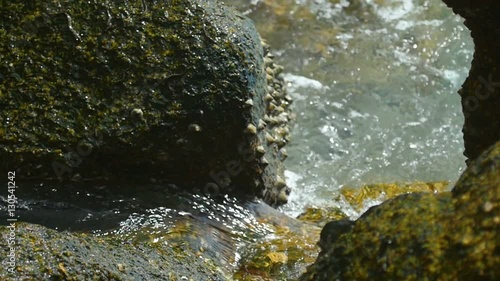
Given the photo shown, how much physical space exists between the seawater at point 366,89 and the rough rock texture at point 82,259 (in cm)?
200

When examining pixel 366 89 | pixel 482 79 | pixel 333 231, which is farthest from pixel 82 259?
pixel 366 89

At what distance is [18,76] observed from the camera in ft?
12.0

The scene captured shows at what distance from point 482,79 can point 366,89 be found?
11.6 ft

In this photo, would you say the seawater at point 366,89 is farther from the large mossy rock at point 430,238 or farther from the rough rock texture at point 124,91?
the large mossy rock at point 430,238

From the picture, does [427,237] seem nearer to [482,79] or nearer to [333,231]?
[333,231]

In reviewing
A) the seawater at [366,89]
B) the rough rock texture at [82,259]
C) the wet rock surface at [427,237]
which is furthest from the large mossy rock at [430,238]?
the seawater at [366,89]

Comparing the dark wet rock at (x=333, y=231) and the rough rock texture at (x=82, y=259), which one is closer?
the dark wet rock at (x=333, y=231)

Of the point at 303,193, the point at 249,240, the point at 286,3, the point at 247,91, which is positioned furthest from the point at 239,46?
the point at 286,3

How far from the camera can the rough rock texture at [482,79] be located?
10.0 ft

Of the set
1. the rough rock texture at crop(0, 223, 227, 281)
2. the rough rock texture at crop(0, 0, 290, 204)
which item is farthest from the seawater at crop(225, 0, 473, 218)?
the rough rock texture at crop(0, 223, 227, 281)

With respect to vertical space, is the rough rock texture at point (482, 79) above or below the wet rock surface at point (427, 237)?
above

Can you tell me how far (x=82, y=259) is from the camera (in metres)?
2.65

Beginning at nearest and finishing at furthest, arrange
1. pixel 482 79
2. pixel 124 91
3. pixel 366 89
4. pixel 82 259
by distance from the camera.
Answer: pixel 82 259 < pixel 482 79 < pixel 124 91 < pixel 366 89

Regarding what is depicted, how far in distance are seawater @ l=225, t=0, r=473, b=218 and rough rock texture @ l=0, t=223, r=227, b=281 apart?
1997 mm
